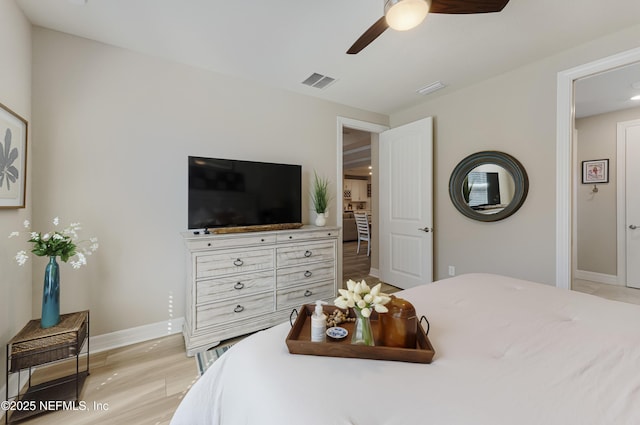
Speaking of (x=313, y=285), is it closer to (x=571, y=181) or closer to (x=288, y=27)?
(x=288, y=27)

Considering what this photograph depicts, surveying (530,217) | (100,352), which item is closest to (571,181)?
(530,217)

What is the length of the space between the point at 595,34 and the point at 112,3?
12.0 ft

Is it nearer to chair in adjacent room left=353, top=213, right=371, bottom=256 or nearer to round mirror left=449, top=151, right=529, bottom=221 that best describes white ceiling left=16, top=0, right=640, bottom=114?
round mirror left=449, top=151, right=529, bottom=221

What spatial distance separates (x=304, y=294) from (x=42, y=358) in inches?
73.6

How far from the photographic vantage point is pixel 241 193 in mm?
2604

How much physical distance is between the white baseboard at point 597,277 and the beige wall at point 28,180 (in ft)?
21.2

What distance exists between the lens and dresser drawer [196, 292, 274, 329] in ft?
7.11

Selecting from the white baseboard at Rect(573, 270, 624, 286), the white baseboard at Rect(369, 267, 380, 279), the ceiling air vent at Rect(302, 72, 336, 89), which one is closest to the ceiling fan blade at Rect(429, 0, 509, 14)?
the ceiling air vent at Rect(302, 72, 336, 89)

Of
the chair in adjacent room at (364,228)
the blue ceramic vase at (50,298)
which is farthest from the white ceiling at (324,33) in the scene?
the chair in adjacent room at (364,228)

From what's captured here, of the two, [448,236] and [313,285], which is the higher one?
[448,236]

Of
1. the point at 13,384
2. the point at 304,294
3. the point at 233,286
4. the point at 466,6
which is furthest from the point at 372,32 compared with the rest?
the point at 13,384

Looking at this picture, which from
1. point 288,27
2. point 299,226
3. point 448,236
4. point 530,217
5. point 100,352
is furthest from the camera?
point 448,236

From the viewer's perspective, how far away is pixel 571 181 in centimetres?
241

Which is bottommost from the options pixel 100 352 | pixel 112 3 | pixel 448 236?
pixel 100 352
